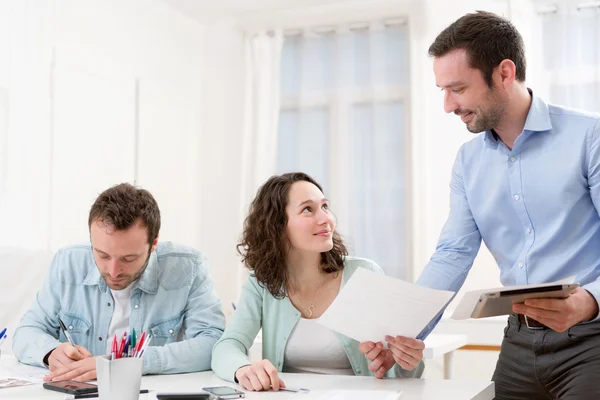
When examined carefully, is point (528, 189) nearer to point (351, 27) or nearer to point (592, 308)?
point (592, 308)

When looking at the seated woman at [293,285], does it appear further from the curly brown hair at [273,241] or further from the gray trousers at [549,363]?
the gray trousers at [549,363]

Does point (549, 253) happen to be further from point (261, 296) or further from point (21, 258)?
point (21, 258)

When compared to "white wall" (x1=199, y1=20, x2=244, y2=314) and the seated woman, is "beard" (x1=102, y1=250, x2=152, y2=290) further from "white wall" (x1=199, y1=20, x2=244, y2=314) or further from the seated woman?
"white wall" (x1=199, y1=20, x2=244, y2=314)

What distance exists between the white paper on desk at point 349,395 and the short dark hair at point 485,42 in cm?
78

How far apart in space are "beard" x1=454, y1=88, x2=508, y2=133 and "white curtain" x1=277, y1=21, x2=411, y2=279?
254 centimetres

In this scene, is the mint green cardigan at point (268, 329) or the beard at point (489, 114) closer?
the beard at point (489, 114)

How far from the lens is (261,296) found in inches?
80.7

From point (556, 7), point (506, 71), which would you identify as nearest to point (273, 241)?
point (506, 71)

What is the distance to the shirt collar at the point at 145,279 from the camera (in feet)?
6.75

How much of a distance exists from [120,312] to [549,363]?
1.25m

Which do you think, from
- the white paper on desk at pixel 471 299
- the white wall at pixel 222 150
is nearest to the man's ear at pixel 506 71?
the white paper on desk at pixel 471 299

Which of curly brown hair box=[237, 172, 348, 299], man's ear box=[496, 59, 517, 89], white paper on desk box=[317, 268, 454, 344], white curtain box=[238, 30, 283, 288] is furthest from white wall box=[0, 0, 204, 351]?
man's ear box=[496, 59, 517, 89]

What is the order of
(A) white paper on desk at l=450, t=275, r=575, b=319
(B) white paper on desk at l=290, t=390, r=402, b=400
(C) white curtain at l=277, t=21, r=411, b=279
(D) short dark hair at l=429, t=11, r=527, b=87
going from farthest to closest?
(C) white curtain at l=277, t=21, r=411, b=279, (D) short dark hair at l=429, t=11, r=527, b=87, (B) white paper on desk at l=290, t=390, r=402, b=400, (A) white paper on desk at l=450, t=275, r=575, b=319

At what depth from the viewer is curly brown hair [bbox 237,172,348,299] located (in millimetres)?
2047
